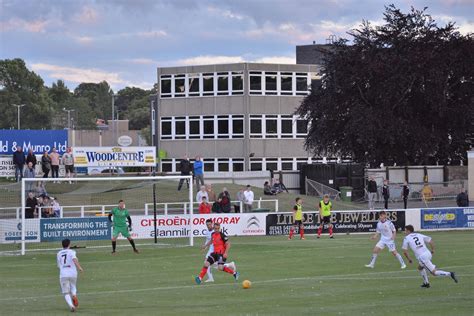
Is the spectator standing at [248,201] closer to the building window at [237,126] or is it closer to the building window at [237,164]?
the building window at [237,164]

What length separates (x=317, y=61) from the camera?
92.0 m

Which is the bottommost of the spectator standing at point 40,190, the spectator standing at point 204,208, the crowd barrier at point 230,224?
the crowd barrier at point 230,224

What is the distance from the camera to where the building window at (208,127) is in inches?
3105

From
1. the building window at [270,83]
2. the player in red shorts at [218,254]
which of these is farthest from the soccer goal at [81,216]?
the building window at [270,83]

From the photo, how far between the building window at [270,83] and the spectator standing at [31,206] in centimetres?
4119

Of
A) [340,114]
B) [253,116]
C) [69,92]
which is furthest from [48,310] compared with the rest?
[69,92]

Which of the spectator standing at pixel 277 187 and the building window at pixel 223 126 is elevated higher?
the building window at pixel 223 126

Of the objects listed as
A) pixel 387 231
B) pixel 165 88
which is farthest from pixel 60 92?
pixel 387 231

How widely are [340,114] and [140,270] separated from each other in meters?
41.8

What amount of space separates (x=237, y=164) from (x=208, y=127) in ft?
13.4

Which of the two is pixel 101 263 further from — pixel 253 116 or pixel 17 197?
pixel 253 116

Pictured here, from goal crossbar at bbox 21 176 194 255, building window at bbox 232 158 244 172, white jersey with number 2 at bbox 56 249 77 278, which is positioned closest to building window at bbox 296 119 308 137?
building window at bbox 232 158 244 172

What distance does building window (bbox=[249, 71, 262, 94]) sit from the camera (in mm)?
77750

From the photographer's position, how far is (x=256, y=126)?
A: 78312 mm
